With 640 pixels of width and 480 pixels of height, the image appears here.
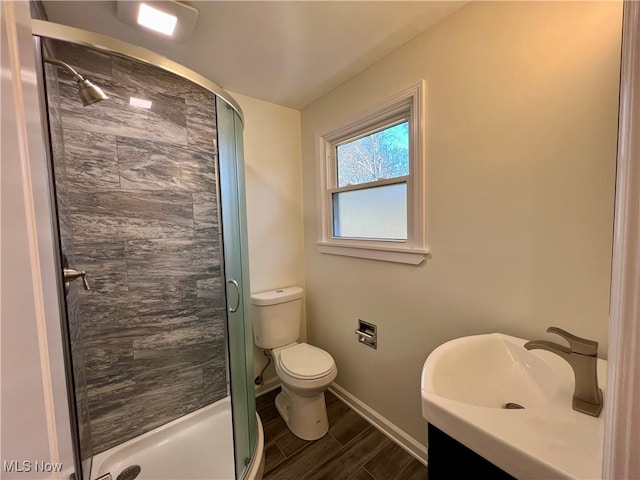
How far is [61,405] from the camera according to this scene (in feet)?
1.54

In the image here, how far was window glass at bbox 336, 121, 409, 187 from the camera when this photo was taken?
1.55m

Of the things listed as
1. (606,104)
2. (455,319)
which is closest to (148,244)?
(455,319)

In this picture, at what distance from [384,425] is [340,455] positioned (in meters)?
0.34

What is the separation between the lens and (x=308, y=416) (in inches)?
63.7

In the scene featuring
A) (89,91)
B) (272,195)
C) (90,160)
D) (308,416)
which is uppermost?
(89,91)

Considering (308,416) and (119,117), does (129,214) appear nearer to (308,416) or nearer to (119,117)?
(119,117)

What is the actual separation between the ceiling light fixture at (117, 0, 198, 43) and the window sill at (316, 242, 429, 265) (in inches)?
57.7

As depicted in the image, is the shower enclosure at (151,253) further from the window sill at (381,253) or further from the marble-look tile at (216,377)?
the window sill at (381,253)

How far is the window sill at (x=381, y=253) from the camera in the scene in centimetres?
140

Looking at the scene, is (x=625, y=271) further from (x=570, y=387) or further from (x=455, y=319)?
(x=455, y=319)

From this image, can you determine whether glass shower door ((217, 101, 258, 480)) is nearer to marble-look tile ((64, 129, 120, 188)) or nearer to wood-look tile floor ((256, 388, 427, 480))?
wood-look tile floor ((256, 388, 427, 480))

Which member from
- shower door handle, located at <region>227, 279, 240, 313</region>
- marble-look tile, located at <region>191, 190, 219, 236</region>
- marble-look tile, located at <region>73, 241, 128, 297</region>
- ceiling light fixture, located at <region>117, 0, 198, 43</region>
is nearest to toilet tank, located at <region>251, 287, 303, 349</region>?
shower door handle, located at <region>227, 279, 240, 313</region>

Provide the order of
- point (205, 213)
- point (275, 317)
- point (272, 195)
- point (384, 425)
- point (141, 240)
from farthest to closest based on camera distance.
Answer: point (272, 195), point (275, 317), point (205, 213), point (384, 425), point (141, 240)

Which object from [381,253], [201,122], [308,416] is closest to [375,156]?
[381,253]
